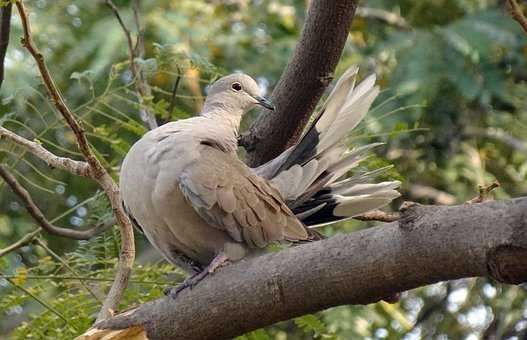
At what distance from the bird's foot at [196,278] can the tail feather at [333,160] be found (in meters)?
0.42

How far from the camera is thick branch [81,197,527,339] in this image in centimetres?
244

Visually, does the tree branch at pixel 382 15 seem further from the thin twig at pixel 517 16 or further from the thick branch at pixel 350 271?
the thick branch at pixel 350 271

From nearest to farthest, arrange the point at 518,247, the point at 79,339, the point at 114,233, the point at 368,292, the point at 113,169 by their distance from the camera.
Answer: the point at 518,247
the point at 368,292
the point at 79,339
the point at 114,233
the point at 113,169

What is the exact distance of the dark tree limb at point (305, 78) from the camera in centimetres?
400

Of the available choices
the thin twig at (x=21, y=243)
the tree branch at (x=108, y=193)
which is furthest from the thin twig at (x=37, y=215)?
the tree branch at (x=108, y=193)

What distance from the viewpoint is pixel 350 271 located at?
2.68 meters

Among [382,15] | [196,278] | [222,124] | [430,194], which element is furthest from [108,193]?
[382,15]

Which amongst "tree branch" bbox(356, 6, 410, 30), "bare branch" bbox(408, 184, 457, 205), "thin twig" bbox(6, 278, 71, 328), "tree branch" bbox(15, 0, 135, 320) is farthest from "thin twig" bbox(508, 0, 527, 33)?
"tree branch" bbox(356, 6, 410, 30)

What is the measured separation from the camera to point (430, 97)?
6004mm

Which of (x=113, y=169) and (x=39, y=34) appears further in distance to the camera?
(x=39, y=34)

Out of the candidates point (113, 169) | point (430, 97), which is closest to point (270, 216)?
point (113, 169)

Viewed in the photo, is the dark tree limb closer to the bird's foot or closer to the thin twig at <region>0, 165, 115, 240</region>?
the bird's foot

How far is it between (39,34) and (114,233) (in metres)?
2.49

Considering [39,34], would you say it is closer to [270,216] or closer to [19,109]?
[19,109]
